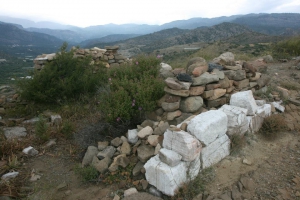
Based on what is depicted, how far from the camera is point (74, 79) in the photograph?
5.73 meters

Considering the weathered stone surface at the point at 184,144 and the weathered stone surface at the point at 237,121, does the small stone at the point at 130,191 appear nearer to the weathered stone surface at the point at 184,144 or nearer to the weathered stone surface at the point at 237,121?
the weathered stone surface at the point at 184,144

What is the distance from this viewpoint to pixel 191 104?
380 centimetres

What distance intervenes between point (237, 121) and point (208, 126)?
2.50 feet

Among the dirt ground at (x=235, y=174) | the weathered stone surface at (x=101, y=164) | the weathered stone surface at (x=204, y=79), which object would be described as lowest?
the dirt ground at (x=235, y=174)

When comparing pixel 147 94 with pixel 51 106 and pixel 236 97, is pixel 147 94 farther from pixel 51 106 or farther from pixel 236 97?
pixel 51 106

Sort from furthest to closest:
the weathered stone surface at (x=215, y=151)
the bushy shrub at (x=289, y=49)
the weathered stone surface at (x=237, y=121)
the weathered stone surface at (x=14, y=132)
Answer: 1. the bushy shrub at (x=289, y=49)
2. the weathered stone surface at (x=14, y=132)
3. the weathered stone surface at (x=237, y=121)
4. the weathered stone surface at (x=215, y=151)

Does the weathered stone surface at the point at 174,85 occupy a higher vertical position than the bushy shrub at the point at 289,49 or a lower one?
higher

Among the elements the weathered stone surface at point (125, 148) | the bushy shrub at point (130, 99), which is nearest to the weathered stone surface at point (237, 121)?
the bushy shrub at point (130, 99)

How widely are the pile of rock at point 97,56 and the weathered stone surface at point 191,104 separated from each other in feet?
12.3

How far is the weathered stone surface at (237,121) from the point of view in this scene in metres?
3.26

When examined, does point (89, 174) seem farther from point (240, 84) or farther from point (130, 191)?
point (240, 84)

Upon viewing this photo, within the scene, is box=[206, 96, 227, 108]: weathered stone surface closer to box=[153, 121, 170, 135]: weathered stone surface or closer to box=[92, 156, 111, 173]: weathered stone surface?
box=[153, 121, 170, 135]: weathered stone surface

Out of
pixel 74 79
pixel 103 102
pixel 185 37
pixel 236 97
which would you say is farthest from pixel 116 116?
pixel 185 37

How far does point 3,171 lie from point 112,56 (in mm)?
5631
